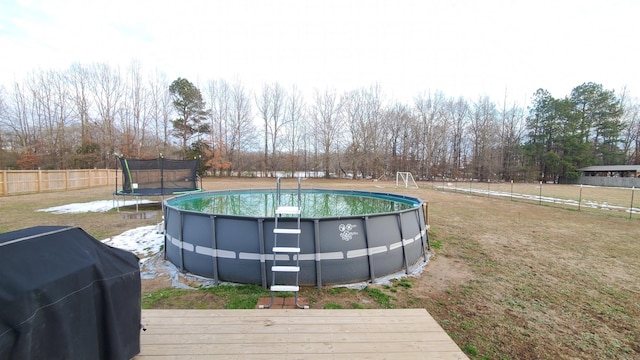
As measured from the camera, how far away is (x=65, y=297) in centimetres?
120

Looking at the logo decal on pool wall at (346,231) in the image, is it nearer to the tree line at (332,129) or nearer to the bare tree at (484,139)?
the tree line at (332,129)

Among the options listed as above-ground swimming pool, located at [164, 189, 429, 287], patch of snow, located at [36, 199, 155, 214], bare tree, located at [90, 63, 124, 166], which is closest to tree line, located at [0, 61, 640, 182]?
bare tree, located at [90, 63, 124, 166]

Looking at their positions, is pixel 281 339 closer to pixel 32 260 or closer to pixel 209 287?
pixel 32 260

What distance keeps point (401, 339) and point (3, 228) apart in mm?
10039

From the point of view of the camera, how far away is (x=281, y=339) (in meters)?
1.89

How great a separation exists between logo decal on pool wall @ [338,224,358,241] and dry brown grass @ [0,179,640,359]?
759mm

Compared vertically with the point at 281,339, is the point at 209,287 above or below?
below

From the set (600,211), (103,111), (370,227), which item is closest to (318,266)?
(370,227)

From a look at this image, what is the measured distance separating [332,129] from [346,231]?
28.8 metres

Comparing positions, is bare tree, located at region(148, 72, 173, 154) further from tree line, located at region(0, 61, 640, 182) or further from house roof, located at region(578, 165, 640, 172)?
house roof, located at region(578, 165, 640, 172)

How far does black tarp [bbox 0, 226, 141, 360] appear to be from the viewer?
40.9 inches

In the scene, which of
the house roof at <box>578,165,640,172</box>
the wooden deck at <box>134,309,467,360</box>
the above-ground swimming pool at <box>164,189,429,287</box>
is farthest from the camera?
the house roof at <box>578,165,640,172</box>

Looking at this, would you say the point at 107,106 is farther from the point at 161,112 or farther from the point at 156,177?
the point at 156,177

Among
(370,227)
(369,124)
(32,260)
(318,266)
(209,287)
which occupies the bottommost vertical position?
(209,287)
